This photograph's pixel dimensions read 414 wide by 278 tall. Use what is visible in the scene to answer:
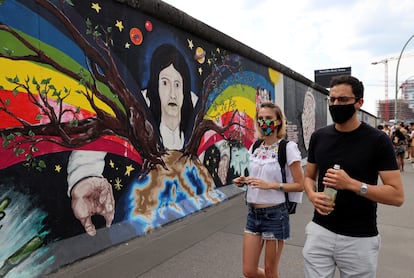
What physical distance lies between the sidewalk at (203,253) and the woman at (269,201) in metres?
0.98

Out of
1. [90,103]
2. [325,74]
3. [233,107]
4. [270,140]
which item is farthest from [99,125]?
[325,74]

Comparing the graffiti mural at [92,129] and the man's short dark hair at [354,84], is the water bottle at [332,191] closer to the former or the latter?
the man's short dark hair at [354,84]

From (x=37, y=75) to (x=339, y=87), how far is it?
3.02m

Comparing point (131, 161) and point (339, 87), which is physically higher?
point (339, 87)

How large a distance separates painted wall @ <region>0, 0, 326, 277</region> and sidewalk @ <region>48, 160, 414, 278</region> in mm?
223

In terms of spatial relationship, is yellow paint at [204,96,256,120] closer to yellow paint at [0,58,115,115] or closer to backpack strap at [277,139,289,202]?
yellow paint at [0,58,115,115]

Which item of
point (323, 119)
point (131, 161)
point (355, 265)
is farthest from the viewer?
point (323, 119)

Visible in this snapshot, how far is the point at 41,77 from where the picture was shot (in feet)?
12.0

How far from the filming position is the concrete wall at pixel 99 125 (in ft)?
11.2

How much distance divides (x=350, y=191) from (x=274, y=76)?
9.36 meters

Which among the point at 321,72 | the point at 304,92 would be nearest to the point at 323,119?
the point at 304,92

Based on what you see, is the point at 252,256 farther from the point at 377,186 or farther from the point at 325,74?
the point at 325,74

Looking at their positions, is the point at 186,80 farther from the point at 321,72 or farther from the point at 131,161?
the point at 321,72

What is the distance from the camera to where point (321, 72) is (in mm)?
36875
